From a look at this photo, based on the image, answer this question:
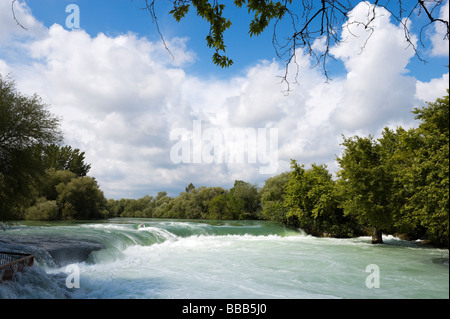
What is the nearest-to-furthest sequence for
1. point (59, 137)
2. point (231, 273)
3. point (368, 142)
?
point (231, 273) < point (59, 137) < point (368, 142)

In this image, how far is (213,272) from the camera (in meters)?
12.0

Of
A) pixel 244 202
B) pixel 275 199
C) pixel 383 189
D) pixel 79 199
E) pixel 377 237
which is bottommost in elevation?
pixel 377 237

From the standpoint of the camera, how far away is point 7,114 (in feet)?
52.3

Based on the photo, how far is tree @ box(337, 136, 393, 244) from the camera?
18812 millimetres

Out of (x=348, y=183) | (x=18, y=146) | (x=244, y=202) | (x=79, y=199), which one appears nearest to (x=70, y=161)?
(x=79, y=199)

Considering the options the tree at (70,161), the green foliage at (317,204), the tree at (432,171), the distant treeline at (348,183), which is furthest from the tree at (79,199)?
the tree at (432,171)

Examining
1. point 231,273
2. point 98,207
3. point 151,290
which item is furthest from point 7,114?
point 98,207

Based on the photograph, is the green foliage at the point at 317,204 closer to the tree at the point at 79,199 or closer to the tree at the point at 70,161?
the tree at the point at 79,199

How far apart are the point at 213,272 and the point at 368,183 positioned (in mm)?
13564

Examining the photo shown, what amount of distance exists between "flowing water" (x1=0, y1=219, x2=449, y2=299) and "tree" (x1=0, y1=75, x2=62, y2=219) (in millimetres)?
4257

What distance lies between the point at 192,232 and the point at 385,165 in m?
16.9

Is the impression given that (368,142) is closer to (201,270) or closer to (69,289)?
(201,270)

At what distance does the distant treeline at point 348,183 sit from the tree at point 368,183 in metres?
0.06

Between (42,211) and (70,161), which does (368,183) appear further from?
(70,161)
